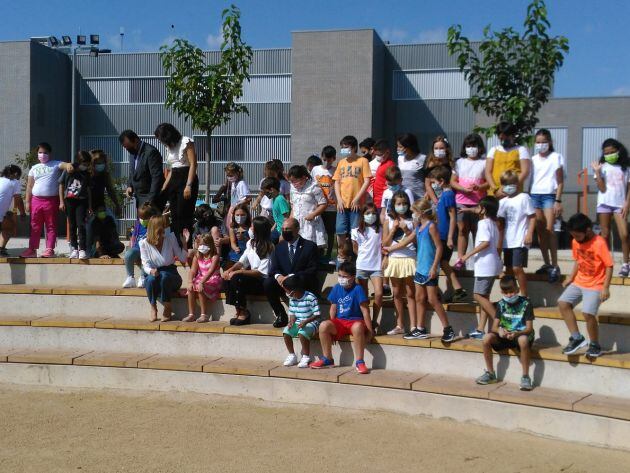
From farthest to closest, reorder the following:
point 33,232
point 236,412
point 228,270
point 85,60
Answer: point 85,60, point 33,232, point 228,270, point 236,412

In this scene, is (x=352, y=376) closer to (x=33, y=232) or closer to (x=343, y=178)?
(x=343, y=178)

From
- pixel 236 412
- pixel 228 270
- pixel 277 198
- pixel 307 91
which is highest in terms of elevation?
pixel 307 91

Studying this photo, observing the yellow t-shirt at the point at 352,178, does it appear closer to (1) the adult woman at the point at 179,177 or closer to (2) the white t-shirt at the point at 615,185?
(1) the adult woman at the point at 179,177

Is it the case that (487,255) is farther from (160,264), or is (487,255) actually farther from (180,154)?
(180,154)

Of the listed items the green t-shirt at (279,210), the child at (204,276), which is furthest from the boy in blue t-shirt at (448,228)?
Result: the child at (204,276)

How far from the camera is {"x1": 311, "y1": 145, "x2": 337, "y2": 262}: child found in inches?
394

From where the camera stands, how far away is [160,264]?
9258 mm

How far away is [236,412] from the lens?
773 cm

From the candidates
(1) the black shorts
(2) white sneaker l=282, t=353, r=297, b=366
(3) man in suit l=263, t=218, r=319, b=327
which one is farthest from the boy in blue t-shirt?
(2) white sneaker l=282, t=353, r=297, b=366

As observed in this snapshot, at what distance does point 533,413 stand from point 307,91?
1140 inches

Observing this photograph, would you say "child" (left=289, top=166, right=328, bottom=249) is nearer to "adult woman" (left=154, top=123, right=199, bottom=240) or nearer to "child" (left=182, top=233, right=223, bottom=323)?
"child" (left=182, top=233, right=223, bottom=323)

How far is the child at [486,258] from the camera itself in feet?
24.8

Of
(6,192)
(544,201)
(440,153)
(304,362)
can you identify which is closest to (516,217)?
(544,201)

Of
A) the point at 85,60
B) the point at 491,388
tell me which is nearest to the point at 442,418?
the point at 491,388
